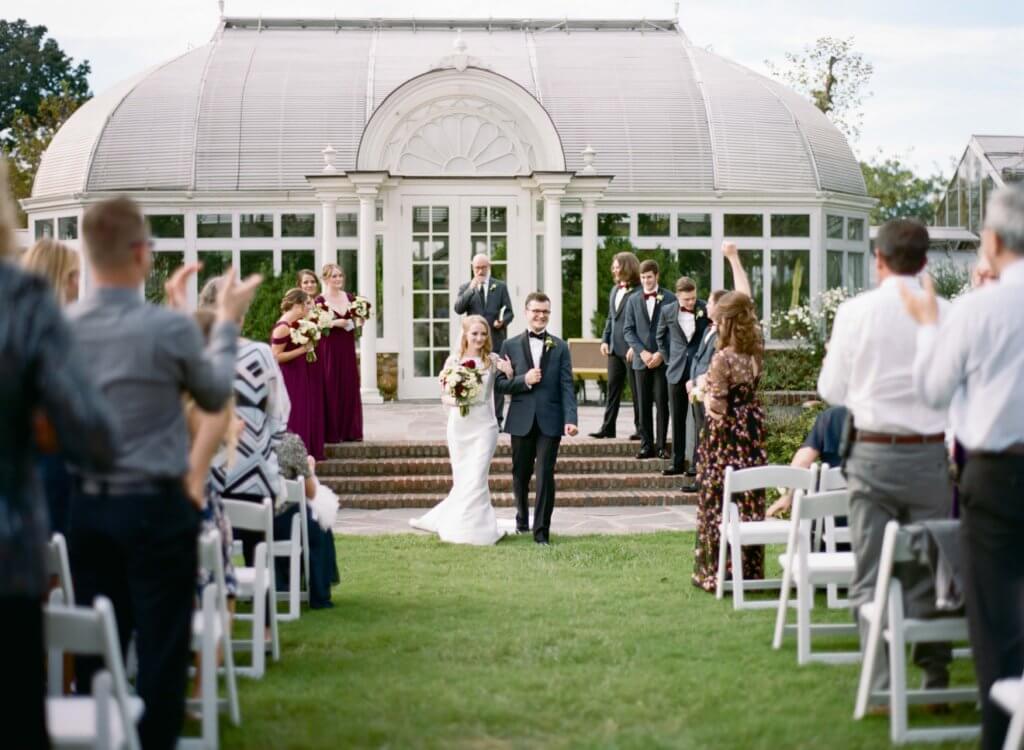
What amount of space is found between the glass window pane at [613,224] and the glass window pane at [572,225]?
32.8 inches

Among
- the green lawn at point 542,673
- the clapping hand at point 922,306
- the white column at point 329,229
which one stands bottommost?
the green lawn at point 542,673

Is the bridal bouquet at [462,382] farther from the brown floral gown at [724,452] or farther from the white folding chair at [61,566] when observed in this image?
the white folding chair at [61,566]

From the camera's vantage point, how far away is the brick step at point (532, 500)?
1306cm

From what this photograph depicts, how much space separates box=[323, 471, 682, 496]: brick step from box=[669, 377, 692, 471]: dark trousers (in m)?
0.21

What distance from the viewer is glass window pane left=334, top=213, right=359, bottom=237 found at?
814 inches

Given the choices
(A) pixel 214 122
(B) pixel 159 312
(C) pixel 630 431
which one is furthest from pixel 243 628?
(A) pixel 214 122

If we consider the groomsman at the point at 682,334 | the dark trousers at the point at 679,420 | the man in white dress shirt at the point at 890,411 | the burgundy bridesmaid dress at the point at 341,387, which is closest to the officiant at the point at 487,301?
the burgundy bridesmaid dress at the point at 341,387

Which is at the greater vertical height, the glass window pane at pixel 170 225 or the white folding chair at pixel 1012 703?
the glass window pane at pixel 170 225

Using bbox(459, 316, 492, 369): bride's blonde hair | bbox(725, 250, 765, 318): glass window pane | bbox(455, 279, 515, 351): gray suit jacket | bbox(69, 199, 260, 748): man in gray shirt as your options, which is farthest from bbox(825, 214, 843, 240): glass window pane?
bbox(69, 199, 260, 748): man in gray shirt

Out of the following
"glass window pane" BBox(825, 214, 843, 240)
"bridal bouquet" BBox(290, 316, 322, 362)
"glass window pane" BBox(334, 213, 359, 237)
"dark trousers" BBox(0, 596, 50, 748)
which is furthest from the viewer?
"glass window pane" BBox(825, 214, 843, 240)

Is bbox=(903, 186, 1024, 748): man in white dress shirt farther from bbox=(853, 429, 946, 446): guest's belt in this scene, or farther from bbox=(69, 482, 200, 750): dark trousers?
bbox=(69, 482, 200, 750): dark trousers

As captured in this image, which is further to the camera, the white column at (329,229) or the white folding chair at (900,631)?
the white column at (329,229)

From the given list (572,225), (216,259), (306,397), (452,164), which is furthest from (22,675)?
(216,259)

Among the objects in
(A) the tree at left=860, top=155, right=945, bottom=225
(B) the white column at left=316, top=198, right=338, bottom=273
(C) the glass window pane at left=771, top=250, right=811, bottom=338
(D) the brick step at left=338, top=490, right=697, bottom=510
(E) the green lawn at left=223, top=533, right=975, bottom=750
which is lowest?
(D) the brick step at left=338, top=490, right=697, bottom=510
